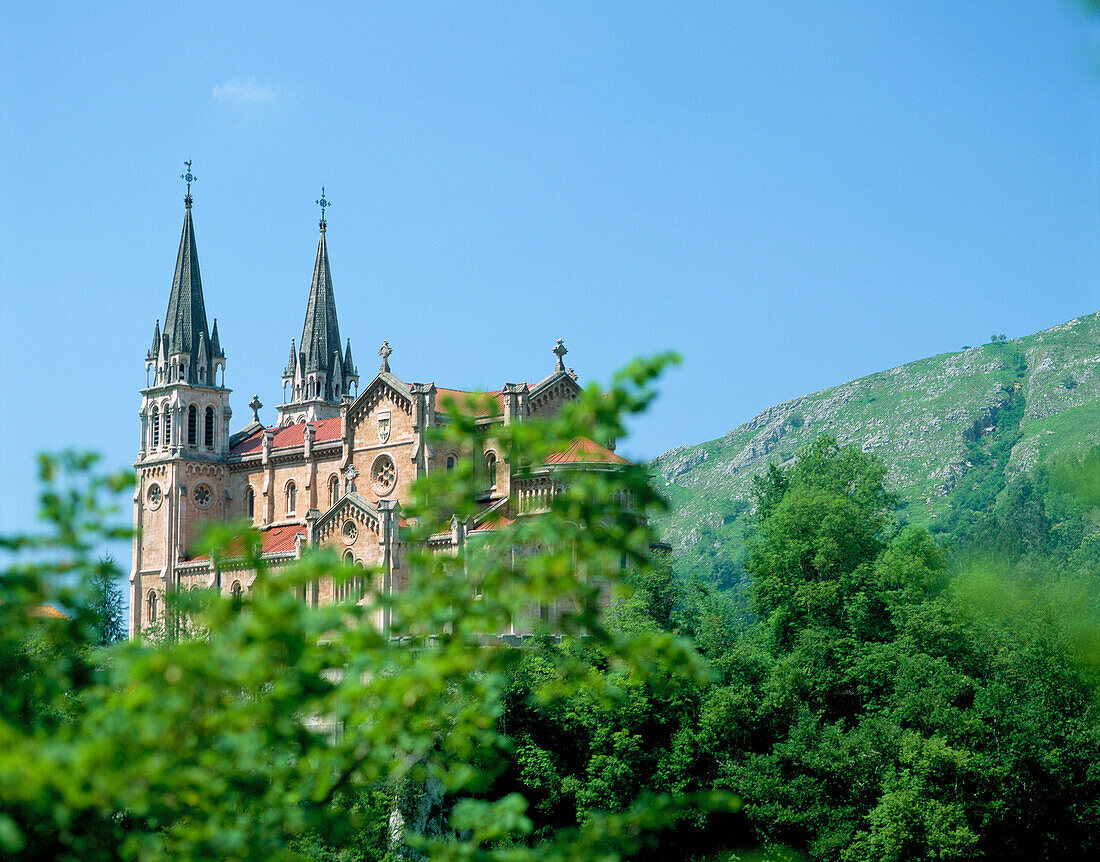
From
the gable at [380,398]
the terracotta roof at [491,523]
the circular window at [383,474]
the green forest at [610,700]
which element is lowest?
the green forest at [610,700]

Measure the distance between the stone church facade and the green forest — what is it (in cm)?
832

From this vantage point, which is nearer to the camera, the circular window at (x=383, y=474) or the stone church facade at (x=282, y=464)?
the stone church facade at (x=282, y=464)

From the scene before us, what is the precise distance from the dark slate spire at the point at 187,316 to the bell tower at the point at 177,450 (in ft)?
0.21

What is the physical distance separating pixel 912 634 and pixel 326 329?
190 feet

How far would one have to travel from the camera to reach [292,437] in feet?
274

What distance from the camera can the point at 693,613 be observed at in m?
64.2

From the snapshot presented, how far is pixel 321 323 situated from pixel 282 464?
2350 cm

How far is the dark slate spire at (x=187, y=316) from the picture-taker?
87438mm

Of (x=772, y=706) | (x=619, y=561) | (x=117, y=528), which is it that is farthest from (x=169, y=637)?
(x=117, y=528)

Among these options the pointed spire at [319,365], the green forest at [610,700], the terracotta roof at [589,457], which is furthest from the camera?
the pointed spire at [319,365]

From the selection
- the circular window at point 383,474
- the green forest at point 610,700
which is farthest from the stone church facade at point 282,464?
the green forest at point 610,700

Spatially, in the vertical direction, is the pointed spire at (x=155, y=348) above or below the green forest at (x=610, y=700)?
above

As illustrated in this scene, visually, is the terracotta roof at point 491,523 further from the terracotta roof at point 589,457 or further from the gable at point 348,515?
the gable at point 348,515

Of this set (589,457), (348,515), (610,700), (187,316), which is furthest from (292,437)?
A: (610,700)
